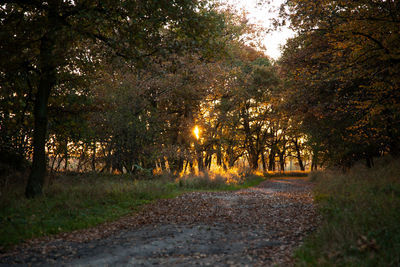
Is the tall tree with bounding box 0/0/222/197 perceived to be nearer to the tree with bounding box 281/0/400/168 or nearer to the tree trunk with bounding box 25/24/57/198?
the tree trunk with bounding box 25/24/57/198

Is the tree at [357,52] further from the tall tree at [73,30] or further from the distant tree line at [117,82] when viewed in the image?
the tall tree at [73,30]

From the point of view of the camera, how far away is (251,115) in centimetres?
3766

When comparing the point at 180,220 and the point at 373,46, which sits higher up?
the point at 373,46

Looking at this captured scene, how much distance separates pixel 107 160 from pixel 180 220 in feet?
35.0

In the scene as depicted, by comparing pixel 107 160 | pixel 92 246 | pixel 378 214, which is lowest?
pixel 92 246

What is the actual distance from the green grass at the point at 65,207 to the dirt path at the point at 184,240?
0.55 m

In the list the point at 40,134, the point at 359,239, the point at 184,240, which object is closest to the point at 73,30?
the point at 40,134

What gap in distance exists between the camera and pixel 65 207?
10250 millimetres

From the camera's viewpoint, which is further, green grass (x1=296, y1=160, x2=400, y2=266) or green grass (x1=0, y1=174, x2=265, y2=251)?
green grass (x1=0, y1=174, x2=265, y2=251)

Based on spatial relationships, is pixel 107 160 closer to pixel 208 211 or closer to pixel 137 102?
pixel 137 102

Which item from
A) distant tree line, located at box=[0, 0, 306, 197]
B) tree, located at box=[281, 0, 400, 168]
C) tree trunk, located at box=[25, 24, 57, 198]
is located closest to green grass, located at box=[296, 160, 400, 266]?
tree, located at box=[281, 0, 400, 168]

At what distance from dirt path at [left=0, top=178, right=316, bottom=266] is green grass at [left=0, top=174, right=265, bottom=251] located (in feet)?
1.80

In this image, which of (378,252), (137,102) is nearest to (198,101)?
(137,102)

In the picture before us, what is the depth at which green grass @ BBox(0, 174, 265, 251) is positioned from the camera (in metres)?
8.16
